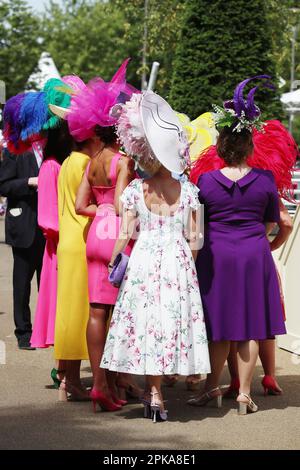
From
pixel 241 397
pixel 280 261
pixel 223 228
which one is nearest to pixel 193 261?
pixel 223 228

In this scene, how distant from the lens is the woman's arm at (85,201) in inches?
247

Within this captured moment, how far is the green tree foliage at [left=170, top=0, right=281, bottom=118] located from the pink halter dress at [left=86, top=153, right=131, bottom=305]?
544 inches

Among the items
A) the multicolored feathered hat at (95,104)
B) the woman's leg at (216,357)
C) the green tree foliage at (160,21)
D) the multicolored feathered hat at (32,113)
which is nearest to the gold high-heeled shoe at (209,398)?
the woman's leg at (216,357)

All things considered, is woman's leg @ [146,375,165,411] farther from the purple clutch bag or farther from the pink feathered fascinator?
the pink feathered fascinator

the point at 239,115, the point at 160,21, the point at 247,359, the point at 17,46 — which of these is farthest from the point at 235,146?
the point at 17,46

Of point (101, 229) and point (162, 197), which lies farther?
point (101, 229)

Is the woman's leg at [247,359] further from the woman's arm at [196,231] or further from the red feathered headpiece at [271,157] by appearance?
the red feathered headpiece at [271,157]

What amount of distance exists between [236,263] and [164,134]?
0.88m

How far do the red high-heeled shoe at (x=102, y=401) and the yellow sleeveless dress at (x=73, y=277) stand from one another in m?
0.38

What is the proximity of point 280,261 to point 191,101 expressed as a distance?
1214 centimetres

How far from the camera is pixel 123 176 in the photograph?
6.13 meters

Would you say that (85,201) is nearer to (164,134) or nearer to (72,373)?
(164,134)

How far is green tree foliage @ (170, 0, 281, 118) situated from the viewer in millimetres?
19906

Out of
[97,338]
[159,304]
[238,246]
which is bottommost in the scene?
[97,338]
